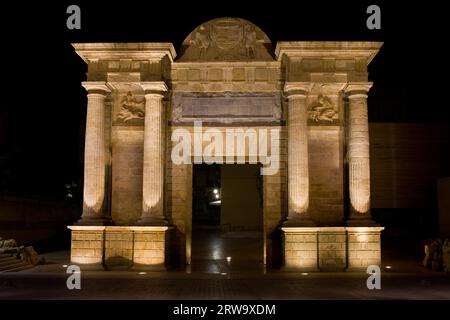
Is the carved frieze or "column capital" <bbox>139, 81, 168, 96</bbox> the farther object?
the carved frieze

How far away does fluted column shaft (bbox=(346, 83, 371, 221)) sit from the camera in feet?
63.2

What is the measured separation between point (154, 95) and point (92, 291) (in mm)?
8833

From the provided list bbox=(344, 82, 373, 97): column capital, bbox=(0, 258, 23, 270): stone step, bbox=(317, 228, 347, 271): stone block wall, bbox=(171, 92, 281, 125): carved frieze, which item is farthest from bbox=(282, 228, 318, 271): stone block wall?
bbox=(0, 258, 23, 270): stone step

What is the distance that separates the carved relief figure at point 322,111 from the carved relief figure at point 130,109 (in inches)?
278

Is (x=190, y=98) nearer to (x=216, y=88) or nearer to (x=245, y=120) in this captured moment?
(x=216, y=88)

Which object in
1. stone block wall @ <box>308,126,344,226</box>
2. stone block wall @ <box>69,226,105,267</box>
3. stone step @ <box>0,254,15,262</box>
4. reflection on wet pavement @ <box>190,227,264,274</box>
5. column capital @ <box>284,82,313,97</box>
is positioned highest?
column capital @ <box>284,82,313,97</box>

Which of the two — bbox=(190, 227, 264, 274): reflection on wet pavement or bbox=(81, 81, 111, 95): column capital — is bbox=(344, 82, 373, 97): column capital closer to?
bbox=(190, 227, 264, 274): reflection on wet pavement

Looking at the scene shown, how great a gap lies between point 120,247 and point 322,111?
32.3 feet

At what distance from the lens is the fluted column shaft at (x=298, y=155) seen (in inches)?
747

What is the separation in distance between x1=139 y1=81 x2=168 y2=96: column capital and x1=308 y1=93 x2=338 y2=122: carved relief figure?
6128mm

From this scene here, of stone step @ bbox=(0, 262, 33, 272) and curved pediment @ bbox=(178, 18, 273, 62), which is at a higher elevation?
curved pediment @ bbox=(178, 18, 273, 62)

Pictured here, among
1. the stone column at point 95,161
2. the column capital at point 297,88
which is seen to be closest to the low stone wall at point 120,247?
the stone column at point 95,161
